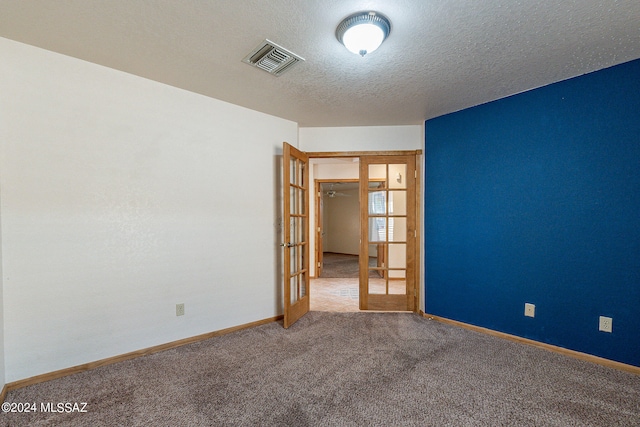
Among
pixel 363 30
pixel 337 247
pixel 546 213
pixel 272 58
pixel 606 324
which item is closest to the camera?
pixel 363 30

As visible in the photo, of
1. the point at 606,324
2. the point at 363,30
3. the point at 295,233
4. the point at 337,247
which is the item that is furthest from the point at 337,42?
the point at 337,247

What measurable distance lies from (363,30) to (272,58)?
2.58 ft

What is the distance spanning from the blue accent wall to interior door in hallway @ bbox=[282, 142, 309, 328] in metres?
1.65

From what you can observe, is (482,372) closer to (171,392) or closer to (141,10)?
(171,392)

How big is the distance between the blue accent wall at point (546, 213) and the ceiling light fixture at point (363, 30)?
1949 millimetres

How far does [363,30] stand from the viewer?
177cm

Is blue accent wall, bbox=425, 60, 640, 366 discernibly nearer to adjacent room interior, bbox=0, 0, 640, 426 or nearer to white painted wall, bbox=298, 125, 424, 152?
adjacent room interior, bbox=0, 0, 640, 426

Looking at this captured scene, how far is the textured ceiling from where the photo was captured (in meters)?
1.69

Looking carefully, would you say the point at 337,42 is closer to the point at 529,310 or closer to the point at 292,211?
the point at 292,211

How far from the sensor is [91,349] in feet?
7.62

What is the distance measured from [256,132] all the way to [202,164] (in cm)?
79

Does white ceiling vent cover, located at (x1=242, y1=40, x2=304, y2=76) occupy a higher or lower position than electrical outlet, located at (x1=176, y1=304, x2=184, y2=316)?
higher

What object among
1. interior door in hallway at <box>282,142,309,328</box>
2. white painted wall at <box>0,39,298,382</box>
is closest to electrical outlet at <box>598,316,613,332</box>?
interior door in hallway at <box>282,142,309,328</box>

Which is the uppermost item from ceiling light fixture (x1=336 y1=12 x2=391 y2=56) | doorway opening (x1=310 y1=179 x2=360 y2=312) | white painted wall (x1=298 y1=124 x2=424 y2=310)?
ceiling light fixture (x1=336 y1=12 x2=391 y2=56)
